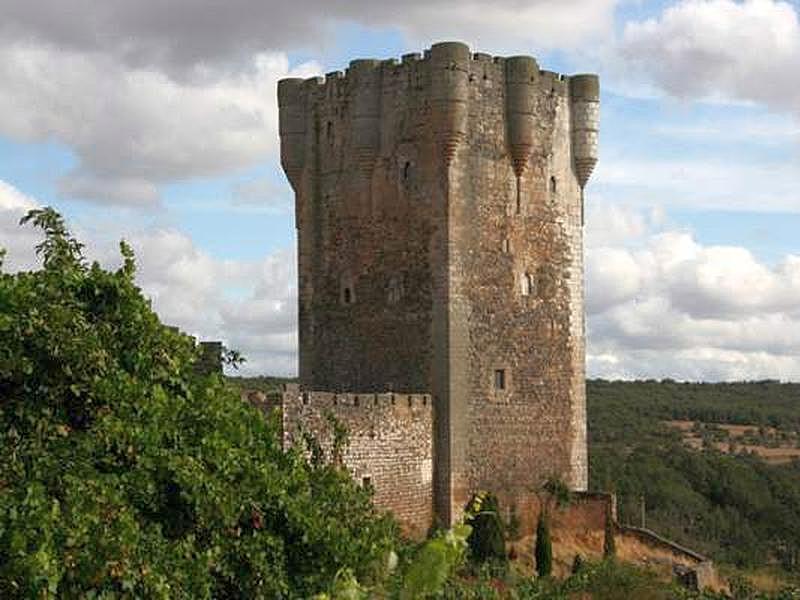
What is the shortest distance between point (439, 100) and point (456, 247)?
7.95 feet

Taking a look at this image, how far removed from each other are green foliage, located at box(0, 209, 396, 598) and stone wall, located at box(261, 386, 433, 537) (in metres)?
9.56

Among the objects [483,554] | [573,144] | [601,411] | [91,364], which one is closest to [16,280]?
[91,364]

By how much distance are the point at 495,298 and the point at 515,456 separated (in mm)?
2707

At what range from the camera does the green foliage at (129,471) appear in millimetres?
9078

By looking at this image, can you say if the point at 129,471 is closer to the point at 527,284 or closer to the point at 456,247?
the point at 456,247

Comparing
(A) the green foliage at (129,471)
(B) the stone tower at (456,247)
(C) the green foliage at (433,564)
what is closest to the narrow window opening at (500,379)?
(B) the stone tower at (456,247)

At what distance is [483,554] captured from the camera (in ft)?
77.5

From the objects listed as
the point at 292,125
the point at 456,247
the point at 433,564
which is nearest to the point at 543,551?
the point at 456,247

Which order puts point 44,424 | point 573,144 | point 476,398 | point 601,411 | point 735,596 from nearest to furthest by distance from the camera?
1. point 44,424
2. point 735,596
3. point 476,398
4. point 573,144
5. point 601,411

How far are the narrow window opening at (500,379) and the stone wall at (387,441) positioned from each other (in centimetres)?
142

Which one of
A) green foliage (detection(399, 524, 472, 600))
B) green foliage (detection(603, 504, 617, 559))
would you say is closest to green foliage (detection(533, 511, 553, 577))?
green foliage (detection(603, 504, 617, 559))

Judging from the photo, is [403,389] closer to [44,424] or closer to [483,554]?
[483,554]

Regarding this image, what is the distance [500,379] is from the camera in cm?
2491

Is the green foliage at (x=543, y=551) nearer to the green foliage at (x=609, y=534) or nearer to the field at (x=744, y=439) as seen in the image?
the green foliage at (x=609, y=534)
